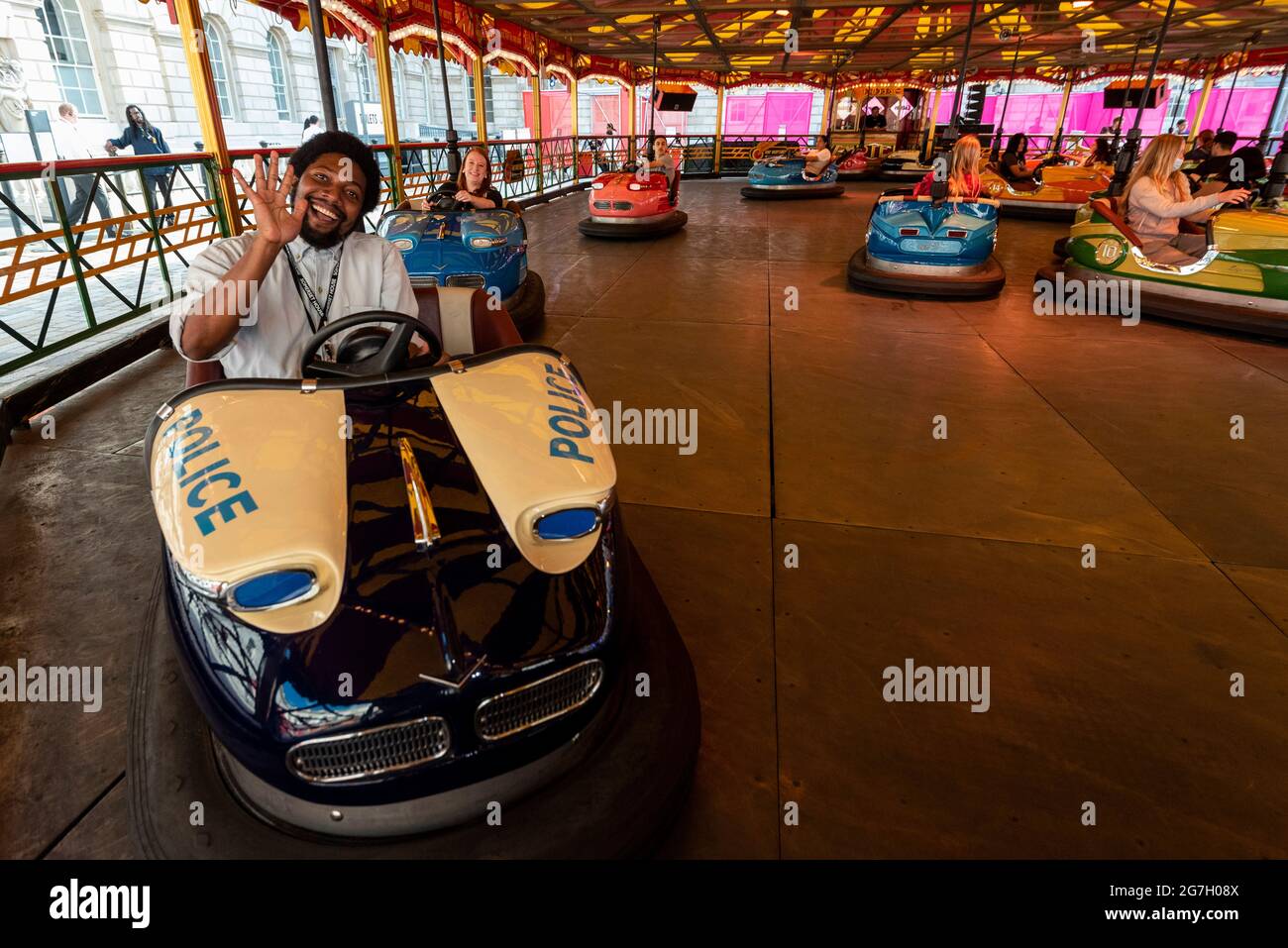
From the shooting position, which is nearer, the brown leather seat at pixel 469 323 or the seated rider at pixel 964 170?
the brown leather seat at pixel 469 323

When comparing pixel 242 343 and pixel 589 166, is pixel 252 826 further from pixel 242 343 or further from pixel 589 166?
pixel 589 166

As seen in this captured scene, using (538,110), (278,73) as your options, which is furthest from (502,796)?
(278,73)

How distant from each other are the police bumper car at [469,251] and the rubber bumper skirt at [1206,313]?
3.75m

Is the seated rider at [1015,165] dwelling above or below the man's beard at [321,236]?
above

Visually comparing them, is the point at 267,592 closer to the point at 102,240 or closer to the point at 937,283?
the point at 937,283

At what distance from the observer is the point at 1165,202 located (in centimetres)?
401

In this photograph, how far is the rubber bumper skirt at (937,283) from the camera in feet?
15.3

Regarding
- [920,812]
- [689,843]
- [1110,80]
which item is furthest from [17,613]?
[1110,80]

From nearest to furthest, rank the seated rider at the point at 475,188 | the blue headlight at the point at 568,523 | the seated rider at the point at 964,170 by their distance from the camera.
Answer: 1. the blue headlight at the point at 568,523
2. the seated rider at the point at 475,188
3. the seated rider at the point at 964,170

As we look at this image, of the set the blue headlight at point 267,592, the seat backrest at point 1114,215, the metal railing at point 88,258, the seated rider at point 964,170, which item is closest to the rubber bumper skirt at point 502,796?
the blue headlight at point 267,592

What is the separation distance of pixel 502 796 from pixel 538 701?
0.14 m

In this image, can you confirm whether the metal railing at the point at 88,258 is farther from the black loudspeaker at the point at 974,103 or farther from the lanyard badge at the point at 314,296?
the black loudspeaker at the point at 974,103

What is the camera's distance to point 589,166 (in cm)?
1280
